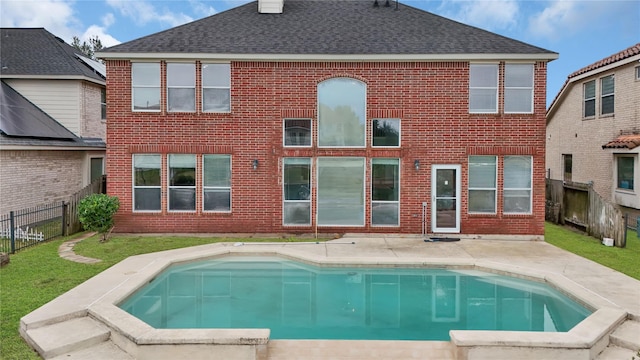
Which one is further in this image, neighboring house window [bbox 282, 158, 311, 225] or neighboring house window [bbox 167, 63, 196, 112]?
neighboring house window [bbox 282, 158, 311, 225]

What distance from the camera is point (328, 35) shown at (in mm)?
14531

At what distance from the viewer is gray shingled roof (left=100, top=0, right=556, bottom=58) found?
1350 cm

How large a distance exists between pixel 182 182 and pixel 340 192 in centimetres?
525

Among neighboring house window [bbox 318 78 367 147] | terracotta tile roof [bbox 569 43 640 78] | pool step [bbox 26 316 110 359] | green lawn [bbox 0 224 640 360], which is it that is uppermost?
terracotta tile roof [bbox 569 43 640 78]

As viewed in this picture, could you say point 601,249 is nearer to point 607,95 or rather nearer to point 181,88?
point 607,95

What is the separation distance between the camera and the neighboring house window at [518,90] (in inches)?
534

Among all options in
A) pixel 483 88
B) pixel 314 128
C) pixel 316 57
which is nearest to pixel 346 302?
pixel 314 128

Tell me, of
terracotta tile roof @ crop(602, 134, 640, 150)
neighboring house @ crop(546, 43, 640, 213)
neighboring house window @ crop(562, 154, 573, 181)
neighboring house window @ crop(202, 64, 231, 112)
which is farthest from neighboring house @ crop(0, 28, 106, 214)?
neighboring house window @ crop(562, 154, 573, 181)

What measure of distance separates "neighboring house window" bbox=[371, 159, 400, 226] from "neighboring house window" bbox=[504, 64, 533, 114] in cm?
418

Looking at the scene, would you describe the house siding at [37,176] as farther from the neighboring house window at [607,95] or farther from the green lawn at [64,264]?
the neighboring house window at [607,95]

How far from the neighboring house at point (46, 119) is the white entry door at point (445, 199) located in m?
14.0

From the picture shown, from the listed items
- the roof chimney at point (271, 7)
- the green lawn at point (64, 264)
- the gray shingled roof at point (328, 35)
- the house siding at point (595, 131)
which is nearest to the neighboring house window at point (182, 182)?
the green lawn at point (64, 264)

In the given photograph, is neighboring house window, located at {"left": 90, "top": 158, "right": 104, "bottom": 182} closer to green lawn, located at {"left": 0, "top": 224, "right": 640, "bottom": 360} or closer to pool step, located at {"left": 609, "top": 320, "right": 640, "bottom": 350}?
green lawn, located at {"left": 0, "top": 224, "right": 640, "bottom": 360}

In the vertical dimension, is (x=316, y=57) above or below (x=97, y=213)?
above
